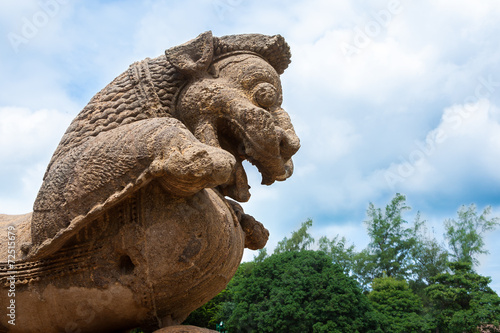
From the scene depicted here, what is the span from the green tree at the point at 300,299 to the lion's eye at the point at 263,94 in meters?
7.79

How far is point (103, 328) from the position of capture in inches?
106

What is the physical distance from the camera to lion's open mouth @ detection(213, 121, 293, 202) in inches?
113

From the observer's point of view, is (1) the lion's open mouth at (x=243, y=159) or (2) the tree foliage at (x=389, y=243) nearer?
(1) the lion's open mouth at (x=243, y=159)

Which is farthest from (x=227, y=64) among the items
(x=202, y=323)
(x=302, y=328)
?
(x=202, y=323)

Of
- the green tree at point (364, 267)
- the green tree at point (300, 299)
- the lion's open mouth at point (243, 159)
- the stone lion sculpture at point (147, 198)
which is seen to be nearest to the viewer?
the stone lion sculpture at point (147, 198)

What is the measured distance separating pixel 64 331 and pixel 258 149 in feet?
5.15

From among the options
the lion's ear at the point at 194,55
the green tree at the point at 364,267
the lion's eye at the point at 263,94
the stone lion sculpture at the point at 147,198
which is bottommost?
the stone lion sculpture at the point at 147,198

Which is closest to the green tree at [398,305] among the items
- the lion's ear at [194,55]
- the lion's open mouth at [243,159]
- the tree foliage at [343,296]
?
the tree foliage at [343,296]

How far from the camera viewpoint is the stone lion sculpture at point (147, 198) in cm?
237

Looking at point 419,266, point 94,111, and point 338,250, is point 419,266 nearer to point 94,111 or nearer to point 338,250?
point 338,250

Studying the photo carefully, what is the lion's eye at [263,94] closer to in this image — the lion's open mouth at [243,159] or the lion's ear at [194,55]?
the lion's open mouth at [243,159]

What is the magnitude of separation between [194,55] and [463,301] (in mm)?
11946

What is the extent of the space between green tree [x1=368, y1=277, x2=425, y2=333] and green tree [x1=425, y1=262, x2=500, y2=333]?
63 centimetres

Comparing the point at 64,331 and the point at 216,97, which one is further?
the point at 216,97
